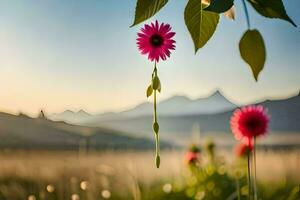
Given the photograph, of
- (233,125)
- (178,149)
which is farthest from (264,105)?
(178,149)

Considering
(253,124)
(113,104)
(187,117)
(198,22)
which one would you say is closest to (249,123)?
(253,124)

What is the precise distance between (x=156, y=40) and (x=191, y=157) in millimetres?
213

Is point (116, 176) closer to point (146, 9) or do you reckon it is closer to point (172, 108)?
point (172, 108)

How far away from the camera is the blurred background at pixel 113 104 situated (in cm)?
89

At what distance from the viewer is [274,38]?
0.89 meters

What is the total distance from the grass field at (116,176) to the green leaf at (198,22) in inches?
14.5

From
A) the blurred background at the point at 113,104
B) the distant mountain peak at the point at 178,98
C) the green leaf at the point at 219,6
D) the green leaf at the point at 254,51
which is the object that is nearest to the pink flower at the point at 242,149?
the blurred background at the point at 113,104

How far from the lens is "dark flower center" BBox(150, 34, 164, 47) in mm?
811

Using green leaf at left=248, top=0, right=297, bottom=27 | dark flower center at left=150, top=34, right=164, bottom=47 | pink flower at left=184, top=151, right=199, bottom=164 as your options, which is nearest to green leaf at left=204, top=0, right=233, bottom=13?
green leaf at left=248, top=0, right=297, bottom=27

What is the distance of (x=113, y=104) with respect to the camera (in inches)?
35.3

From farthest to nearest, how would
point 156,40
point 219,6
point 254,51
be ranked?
point 156,40, point 254,51, point 219,6

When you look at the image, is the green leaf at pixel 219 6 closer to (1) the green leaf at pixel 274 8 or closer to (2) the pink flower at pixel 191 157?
(1) the green leaf at pixel 274 8

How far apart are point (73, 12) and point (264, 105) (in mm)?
369

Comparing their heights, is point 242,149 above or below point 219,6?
below
